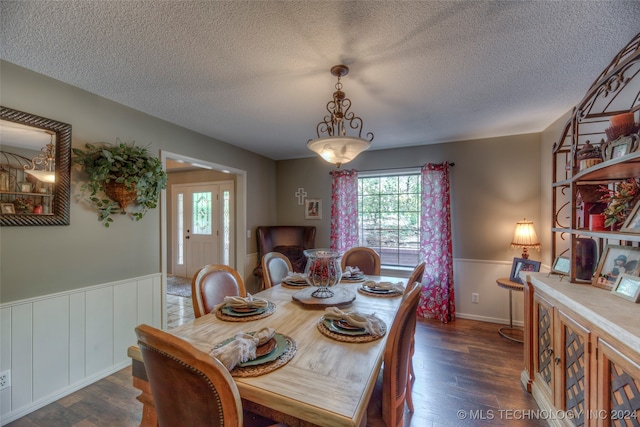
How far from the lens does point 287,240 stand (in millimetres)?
4309

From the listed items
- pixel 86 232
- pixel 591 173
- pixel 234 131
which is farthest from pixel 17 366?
pixel 591 173

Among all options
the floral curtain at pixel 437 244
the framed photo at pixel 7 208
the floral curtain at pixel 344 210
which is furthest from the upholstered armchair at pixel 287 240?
the framed photo at pixel 7 208

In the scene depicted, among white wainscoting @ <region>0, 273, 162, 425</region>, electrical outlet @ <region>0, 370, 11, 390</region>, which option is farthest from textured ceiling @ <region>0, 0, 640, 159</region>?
electrical outlet @ <region>0, 370, 11, 390</region>

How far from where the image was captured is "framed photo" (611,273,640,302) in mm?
1269

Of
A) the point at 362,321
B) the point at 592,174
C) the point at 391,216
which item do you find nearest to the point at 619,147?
the point at 592,174

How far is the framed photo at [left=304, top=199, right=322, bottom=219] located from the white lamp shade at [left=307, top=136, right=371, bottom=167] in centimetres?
244

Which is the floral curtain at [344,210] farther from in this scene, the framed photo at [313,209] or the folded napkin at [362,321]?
the folded napkin at [362,321]

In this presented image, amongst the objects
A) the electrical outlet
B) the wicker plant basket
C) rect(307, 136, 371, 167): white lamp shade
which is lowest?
the electrical outlet

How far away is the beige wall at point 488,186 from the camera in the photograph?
128 inches

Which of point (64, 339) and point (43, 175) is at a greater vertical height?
point (43, 175)

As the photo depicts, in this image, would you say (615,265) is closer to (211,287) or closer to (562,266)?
(562,266)

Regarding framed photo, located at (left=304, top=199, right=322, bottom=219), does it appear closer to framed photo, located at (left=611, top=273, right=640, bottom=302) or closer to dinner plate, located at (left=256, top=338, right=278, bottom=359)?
dinner plate, located at (left=256, top=338, right=278, bottom=359)

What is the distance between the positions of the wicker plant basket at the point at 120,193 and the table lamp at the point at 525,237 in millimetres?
3999

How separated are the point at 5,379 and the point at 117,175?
1.55 meters
